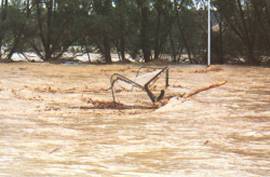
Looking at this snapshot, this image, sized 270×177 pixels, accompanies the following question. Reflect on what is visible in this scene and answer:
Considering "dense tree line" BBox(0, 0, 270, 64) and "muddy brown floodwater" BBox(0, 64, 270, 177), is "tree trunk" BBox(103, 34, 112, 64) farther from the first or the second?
"muddy brown floodwater" BBox(0, 64, 270, 177)

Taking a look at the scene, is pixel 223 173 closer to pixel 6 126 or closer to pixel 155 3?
pixel 6 126

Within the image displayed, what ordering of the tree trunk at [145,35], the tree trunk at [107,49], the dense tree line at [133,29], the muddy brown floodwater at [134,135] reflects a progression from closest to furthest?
1. the muddy brown floodwater at [134,135]
2. the dense tree line at [133,29]
3. the tree trunk at [145,35]
4. the tree trunk at [107,49]

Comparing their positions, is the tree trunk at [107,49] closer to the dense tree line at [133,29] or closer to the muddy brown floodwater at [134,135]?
the dense tree line at [133,29]

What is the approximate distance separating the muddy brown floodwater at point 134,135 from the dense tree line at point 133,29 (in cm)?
1395

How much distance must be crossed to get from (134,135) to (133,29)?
23.4 metres

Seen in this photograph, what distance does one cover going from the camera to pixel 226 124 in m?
9.80

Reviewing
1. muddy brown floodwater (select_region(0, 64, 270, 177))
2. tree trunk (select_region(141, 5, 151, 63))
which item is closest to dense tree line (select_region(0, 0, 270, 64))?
tree trunk (select_region(141, 5, 151, 63))

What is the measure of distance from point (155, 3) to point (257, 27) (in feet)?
16.7

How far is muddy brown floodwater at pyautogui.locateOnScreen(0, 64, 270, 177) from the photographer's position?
21.0 feet

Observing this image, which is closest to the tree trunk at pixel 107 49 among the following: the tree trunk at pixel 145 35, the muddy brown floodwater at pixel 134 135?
the tree trunk at pixel 145 35

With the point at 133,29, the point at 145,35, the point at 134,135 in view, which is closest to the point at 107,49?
the point at 133,29

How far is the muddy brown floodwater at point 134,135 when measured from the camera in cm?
641

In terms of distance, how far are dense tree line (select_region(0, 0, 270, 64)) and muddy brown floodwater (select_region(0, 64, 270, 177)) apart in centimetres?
1395

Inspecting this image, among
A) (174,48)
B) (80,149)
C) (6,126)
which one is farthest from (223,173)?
(174,48)
